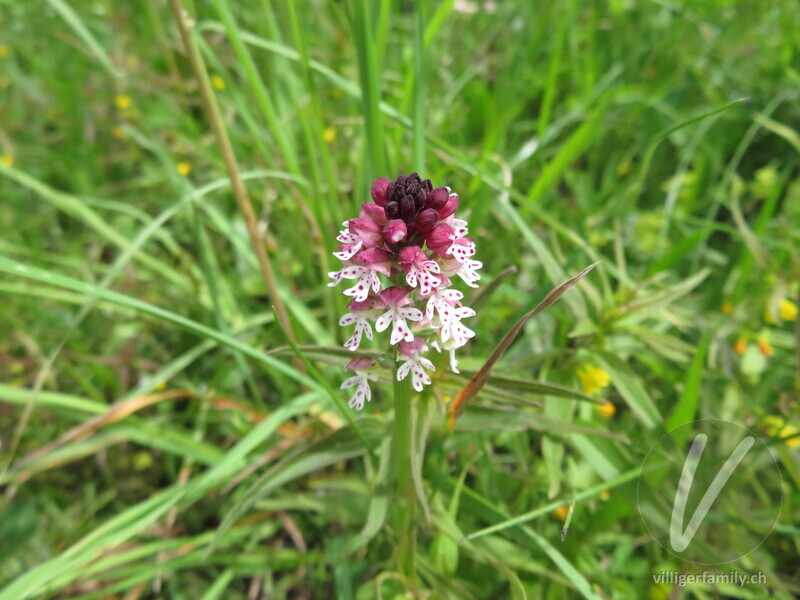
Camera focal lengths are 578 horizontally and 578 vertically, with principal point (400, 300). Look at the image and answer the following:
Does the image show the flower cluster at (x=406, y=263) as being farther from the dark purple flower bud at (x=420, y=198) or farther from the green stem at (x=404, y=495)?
the green stem at (x=404, y=495)

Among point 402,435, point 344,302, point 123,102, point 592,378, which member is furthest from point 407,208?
point 123,102

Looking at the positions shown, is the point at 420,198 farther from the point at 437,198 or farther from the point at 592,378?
the point at 592,378

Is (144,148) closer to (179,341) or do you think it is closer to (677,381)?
(179,341)

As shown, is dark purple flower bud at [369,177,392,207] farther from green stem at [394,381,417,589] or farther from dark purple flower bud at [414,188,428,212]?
green stem at [394,381,417,589]

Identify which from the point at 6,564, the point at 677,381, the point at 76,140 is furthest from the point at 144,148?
the point at 677,381

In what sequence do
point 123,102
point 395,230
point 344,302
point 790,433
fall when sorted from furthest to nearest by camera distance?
1. point 123,102
2. point 344,302
3. point 790,433
4. point 395,230
